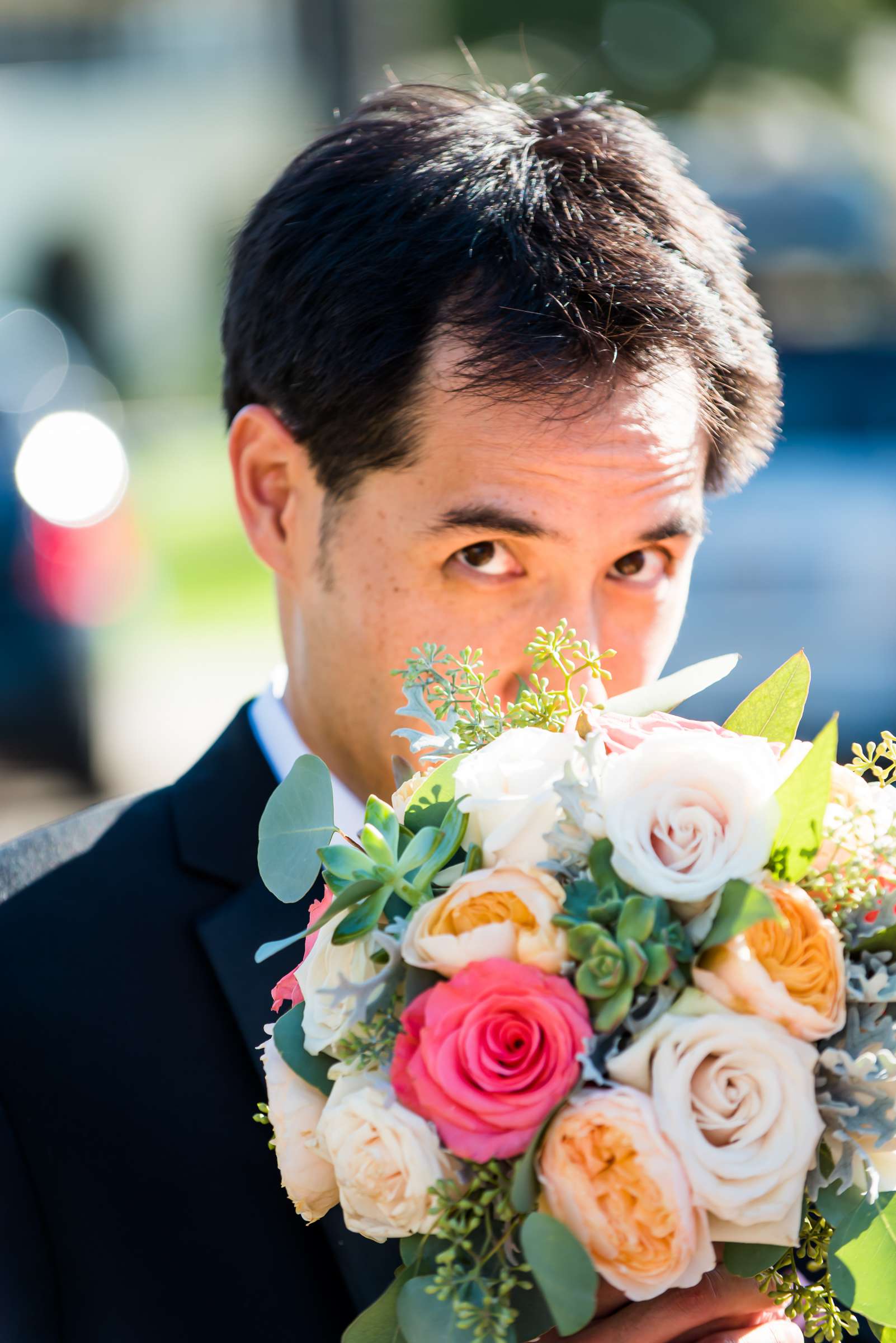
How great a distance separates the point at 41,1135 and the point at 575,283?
1296 millimetres

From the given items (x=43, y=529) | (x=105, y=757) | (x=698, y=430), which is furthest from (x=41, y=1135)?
(x=105, y=757)

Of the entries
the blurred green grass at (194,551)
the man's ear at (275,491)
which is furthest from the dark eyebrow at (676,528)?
the blurred green grass at (194,551)

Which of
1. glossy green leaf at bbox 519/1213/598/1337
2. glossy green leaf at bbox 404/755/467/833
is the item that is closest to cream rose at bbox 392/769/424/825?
glossy green leaf at bbox 404/755/467/833

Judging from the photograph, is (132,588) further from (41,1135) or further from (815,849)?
(815,849)

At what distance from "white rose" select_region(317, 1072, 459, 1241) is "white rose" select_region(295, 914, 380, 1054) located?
0.18 feet

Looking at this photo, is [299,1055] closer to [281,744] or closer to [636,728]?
[636,728]

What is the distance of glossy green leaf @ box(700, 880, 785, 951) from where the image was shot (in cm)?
114

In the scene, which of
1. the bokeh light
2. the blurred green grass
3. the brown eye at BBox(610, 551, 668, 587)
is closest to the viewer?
the brown eye at BBox(610, 551, 668, 587)

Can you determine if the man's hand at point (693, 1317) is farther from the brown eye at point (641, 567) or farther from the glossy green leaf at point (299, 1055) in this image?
the brown eye at point (641, 567)

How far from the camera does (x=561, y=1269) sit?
1.11m

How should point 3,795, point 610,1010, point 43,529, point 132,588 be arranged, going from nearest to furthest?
point 610,1010
point 43,529
point 3,795
point 132,588

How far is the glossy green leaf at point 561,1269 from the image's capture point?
1.11m

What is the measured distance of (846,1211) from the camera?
1195 mm

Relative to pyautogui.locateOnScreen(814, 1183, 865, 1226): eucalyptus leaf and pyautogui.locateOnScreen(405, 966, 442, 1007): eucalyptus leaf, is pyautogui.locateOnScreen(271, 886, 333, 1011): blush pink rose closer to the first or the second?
pyautogui.locateOnScreen(405, 966, 442, 1007): eucalyptus leaf
